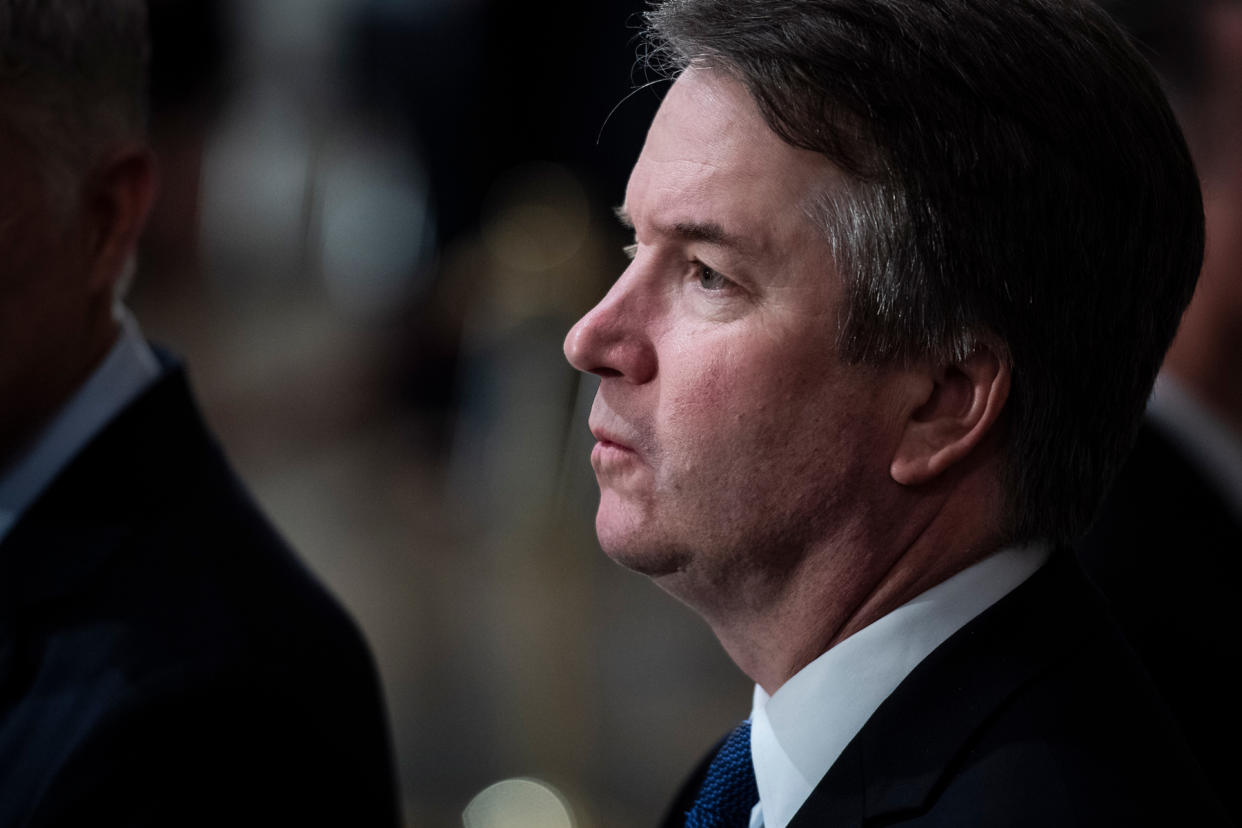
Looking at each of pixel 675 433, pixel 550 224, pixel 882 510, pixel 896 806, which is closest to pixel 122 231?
pixel 675 433

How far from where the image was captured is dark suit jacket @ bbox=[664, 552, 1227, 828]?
132 cm

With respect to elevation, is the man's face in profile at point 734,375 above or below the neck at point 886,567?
above

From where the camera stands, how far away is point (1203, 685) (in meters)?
2.01

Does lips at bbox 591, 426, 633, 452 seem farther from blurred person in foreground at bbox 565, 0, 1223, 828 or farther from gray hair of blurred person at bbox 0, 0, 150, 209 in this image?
gray hair of blurred person at bbox 0, 0, 150, 209

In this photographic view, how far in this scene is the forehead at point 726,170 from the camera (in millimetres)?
1454

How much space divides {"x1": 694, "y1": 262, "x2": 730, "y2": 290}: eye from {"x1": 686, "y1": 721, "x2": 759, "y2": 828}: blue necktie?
1.78 feet

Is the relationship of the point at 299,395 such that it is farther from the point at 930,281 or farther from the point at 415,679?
the point at 930,281

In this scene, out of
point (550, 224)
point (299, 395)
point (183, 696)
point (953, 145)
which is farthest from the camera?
point (299, 395)

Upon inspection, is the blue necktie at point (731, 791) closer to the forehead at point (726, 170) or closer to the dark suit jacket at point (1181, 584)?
the forehead at point (726, 170)

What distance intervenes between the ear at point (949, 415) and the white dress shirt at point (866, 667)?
0.44 feet

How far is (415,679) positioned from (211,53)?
4388 mm

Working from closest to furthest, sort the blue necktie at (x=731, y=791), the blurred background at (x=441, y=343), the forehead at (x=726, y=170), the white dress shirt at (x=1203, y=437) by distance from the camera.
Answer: the forehead at (x=726, y=170), the blue necktie at (x=731, y=791), the white dress shirt at (x=1203, y=437), the blurred background at (x=441, y=343)

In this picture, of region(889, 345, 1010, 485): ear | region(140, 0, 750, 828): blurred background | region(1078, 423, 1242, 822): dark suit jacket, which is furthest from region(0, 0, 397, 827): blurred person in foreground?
region(140, 0, 750, 828): blurred background

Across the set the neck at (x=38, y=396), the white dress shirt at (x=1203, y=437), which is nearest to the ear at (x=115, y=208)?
the neck at (x=38, y=396)
